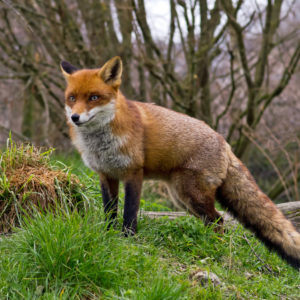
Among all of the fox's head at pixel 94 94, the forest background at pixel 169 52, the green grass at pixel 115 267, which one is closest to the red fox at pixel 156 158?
the fox's head at pixel 94 94

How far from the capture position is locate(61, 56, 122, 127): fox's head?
384cm

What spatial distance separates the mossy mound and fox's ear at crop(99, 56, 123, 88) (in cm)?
119

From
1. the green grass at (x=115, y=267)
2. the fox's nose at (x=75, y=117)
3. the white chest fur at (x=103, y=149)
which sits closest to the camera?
the green grass at (x=115, y=267)

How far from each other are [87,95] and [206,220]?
1.92m

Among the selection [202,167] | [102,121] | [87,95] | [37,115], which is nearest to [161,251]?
[202,167]

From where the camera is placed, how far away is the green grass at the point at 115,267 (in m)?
2.84

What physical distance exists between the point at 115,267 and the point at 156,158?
156cm

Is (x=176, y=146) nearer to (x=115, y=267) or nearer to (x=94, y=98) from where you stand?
(x=94, y=98)

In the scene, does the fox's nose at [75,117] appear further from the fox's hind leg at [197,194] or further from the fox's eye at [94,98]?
the fox's hind leg at [197,194]

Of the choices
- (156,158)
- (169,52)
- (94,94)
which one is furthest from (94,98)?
(169,52)

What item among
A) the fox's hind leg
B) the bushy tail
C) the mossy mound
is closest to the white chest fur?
the mossy mound

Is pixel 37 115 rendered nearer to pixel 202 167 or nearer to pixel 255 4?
pixel 255 4

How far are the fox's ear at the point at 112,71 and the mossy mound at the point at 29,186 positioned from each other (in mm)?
1189

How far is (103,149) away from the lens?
4105 mm
